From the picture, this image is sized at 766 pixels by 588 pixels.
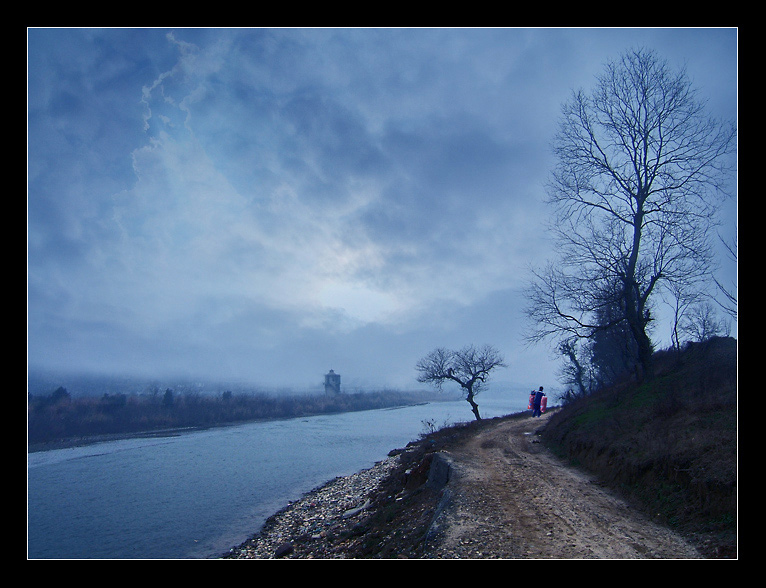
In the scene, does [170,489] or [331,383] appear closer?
[170,489]

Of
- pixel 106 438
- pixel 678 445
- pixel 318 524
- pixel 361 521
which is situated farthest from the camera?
pixel 106 438

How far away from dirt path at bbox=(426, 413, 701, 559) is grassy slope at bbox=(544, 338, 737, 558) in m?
0.51

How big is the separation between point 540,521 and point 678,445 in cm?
403

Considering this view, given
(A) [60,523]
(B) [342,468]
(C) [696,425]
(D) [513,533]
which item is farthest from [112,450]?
(C) [696,425]

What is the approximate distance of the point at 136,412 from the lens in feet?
175

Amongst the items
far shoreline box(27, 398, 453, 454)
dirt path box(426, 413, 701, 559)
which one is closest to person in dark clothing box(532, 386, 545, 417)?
dirt path box(426, 413, 701, 559)

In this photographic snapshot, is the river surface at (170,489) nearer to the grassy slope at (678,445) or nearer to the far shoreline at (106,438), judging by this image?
the far shoreline at (106,438)

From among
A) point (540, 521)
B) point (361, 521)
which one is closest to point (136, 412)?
point (361, 521)

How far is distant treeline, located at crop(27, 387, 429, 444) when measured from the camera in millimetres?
42188

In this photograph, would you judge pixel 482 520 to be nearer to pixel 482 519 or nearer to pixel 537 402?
pixel 482 519

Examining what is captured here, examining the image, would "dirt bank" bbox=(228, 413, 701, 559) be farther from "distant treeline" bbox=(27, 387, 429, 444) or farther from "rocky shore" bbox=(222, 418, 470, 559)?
"distant treeline" bbox=(27, 387, 429, 444)

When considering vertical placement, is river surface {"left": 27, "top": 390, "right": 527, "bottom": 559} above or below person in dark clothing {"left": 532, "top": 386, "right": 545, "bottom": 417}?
below
